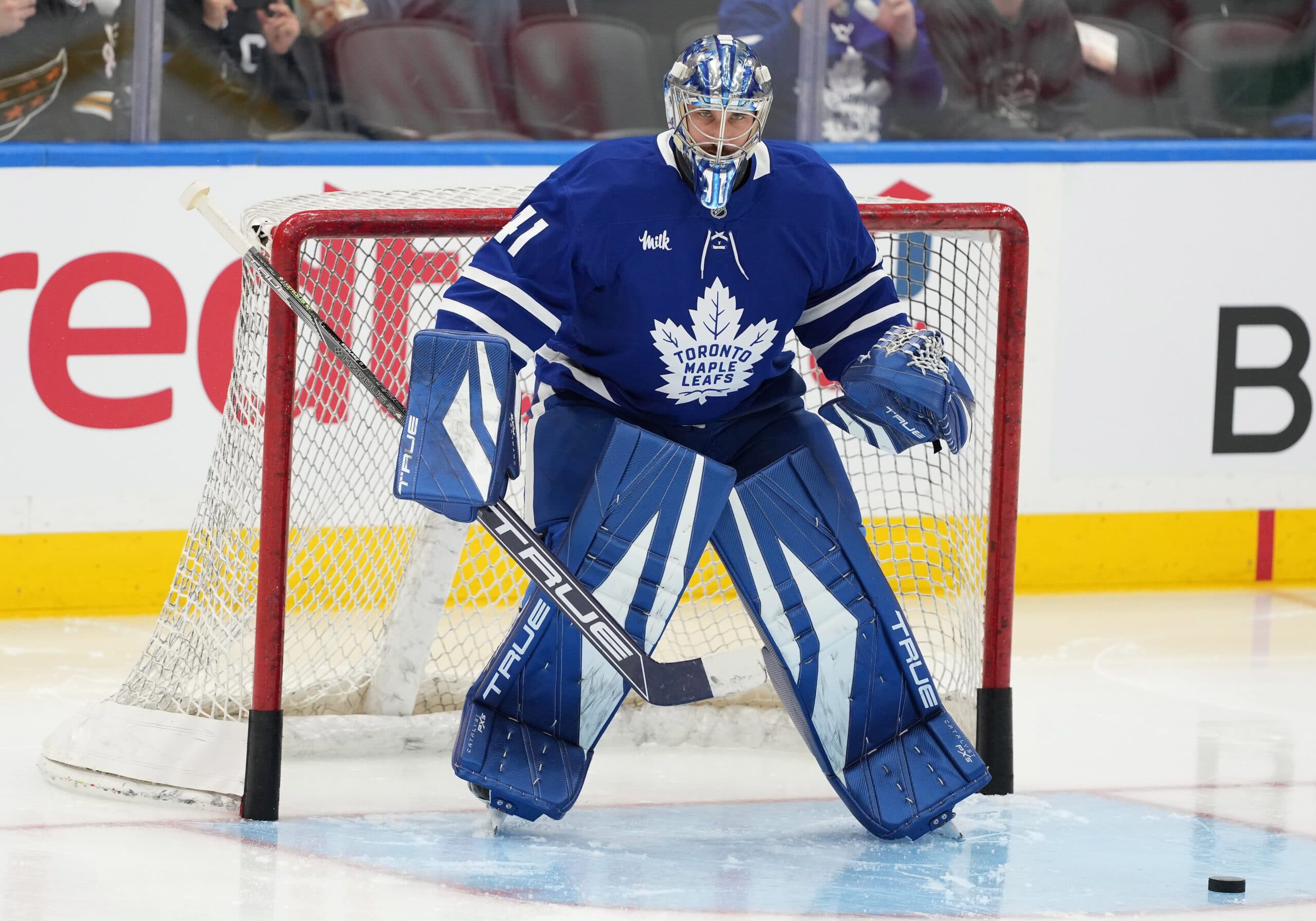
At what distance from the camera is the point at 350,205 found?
9.62 feet

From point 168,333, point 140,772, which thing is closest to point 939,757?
point 140,772

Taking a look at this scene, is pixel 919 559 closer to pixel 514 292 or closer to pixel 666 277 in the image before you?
pixel 666 277

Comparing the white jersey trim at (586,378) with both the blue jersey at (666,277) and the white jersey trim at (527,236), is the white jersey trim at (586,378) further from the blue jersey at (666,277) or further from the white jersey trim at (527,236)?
the white jersey trim at (527,236)

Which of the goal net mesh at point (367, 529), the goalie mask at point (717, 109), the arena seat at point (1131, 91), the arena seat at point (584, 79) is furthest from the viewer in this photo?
the arena seat at point (1131, 91)

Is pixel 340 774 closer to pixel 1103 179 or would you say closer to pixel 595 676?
pixel 595 676

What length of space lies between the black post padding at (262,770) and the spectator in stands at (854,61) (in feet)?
7.01

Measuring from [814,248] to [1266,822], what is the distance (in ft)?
3.61

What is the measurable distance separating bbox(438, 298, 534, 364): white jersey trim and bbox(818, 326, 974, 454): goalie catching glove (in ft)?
1.43

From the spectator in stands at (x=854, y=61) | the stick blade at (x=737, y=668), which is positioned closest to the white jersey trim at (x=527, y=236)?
the stick blade at (x=737, y=668)

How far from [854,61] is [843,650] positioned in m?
2.08

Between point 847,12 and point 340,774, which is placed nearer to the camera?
point 340,774

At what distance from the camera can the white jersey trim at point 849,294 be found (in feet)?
8.91

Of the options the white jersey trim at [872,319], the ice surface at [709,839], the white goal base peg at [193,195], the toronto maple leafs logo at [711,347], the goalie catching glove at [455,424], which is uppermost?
the white goal base peg at [193,195]

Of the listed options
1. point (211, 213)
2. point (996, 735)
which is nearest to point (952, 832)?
point (996, 735)
